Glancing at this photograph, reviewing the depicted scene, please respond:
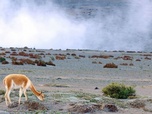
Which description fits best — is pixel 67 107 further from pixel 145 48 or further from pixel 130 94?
pixel 145 48

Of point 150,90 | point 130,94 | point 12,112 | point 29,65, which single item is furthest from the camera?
point 29,65

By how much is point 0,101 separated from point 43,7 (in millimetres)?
120505

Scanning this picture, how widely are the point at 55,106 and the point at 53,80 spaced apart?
10038 millimetres

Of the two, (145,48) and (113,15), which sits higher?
(113,15)

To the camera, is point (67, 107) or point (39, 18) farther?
point (39, 18)

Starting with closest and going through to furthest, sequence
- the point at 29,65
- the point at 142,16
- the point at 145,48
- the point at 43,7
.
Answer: the point at 29,65
the point at 145,48
the point at 142,16
the point at 43,7

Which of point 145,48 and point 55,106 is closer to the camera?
point 55,106

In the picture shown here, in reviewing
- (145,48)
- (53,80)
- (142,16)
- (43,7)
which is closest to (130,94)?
(53,80)

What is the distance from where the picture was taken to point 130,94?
51.4 feet

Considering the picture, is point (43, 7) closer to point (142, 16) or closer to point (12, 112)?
point (142, 16)

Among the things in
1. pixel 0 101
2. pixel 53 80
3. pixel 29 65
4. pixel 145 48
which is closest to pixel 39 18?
pixel 145 48

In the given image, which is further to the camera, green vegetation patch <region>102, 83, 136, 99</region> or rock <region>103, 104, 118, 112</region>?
green vegetation patch <region>102, 83, 136, 99</region>

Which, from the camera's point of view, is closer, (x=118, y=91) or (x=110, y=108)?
(x=110, y=108)

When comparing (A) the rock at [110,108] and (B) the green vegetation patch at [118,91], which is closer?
(A) the rock at [110,108]
